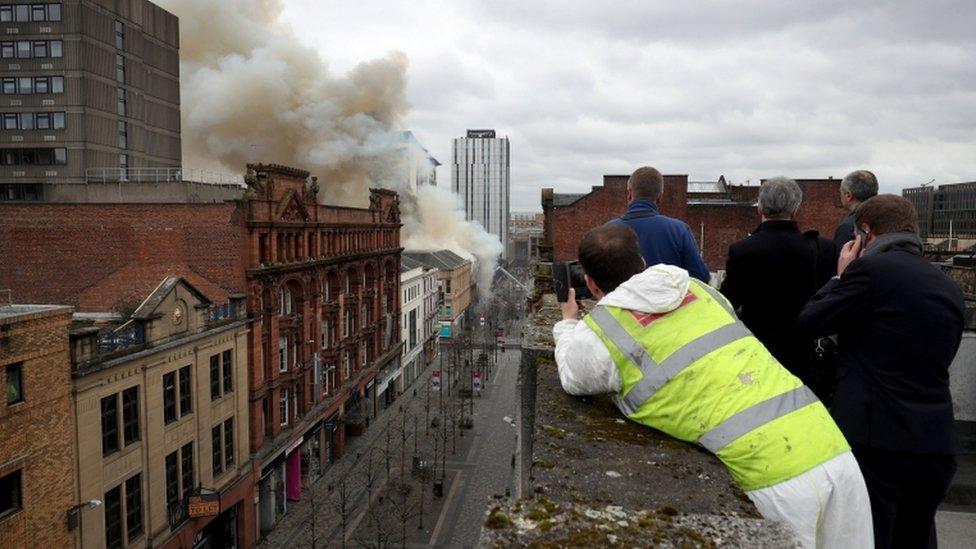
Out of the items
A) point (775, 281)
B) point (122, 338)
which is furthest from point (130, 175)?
point (775, 281)

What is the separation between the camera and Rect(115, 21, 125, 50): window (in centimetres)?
3932

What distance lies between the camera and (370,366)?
4256cm

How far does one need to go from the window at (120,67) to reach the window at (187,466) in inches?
1128

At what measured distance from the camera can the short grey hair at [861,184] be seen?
199 inches

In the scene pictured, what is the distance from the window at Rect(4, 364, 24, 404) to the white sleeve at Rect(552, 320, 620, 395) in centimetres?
1502

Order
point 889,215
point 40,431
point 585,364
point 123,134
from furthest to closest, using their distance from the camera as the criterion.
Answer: point 123,134
point 40,431
point 889,215
point 585,364

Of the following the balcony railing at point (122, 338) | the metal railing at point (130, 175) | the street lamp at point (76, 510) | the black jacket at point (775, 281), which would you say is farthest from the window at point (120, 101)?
the black jacket at point (775, 281)

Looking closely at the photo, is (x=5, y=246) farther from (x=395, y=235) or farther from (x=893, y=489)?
(x=893, y=489)

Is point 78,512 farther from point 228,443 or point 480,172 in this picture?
Answer: point 480,172

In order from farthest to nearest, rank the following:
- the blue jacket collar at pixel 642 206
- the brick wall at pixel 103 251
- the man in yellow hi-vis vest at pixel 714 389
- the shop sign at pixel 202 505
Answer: the brick wall at pixel 103 251, the shop sign at pixel 202 505, the blue jacket collar at pixel 642 206, the man in yellow hi-vis vest at pixel 714 389

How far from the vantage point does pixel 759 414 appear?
2.54 meters

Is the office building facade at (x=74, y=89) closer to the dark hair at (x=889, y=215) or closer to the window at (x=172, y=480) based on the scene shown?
the window at (x=172, y=480)

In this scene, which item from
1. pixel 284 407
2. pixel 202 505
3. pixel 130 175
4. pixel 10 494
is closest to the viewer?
pixel 10 494

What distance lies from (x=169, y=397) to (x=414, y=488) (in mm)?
14368
